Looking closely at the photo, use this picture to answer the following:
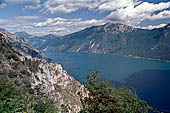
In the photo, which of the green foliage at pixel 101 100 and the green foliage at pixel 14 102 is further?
the green foliage at pixel 101 100

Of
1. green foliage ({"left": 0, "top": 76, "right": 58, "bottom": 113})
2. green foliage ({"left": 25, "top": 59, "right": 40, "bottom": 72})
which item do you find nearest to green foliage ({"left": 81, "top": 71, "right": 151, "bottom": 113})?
green foliage ({"left": 0, "top": 76, "right": 58, "bottom": 113})

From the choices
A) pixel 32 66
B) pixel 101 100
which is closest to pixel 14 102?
pixel 101 100

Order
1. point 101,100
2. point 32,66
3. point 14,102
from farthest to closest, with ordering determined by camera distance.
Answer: point 32,66 < point 101,100 < point 14,102

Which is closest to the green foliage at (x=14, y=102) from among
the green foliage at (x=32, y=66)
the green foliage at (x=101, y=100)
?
the green foliage at (x=101, y=100)

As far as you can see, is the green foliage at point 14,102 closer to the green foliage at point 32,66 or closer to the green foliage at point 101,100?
the green foliage at point 101,100

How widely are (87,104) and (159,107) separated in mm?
124134

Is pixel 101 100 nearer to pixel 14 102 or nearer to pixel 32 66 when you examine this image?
pixel 14 102

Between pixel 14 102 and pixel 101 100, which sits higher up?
pixel 14 102

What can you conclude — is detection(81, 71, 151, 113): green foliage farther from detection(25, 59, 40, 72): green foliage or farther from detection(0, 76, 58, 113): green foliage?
detection(25, 59, 40, 72): green foliage

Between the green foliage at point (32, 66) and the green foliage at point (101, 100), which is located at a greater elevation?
the green foliage at point (101, 100)

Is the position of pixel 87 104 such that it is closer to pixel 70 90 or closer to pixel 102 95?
pixel 102 95

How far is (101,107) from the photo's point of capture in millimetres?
14539

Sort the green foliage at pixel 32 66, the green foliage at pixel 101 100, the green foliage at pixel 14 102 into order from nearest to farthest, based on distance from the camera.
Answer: the green foliage at pixel 14 102 → the green foliage at pixel 101 100 → the green foliage at pixel 32 66

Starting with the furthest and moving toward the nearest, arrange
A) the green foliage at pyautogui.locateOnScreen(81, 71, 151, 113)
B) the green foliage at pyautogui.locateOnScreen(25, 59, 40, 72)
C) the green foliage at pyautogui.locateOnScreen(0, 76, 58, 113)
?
1. the green foliage at pyautogui.locateOnScreen(25, 59, 40, 72)
2. the green foliage at pyautogui.locateOnScreen(81, 71, 151, 113)
3. the green foliage at pyautogui.locateOnScreen(0, 76, 58, 113)
